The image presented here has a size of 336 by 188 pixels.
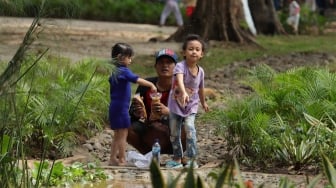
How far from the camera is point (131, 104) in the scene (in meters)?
9.02

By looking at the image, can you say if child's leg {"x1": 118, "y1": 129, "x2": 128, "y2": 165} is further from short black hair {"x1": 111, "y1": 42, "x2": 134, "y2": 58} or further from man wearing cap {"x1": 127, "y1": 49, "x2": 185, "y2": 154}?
short black hair {"x1": 111, "y1": 42, "x2": 134, "y2": 58}

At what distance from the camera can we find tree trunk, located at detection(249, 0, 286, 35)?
25156 millimetres

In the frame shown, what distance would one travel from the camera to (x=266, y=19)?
25188mm

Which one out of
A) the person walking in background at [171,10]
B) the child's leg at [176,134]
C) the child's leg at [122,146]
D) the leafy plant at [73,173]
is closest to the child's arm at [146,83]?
the child's leg at [176,134]

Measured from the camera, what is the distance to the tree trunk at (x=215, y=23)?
66.2 ft

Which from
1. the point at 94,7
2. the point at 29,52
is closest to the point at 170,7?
the point at 94,7

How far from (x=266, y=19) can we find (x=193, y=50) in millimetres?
16807

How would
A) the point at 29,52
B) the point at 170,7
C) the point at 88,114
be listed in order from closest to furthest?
the point at 29,52
the point at 88,114
the point at 170,7

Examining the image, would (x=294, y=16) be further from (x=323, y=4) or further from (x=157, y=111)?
(x=157, y=111)

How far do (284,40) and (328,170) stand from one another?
18.4m

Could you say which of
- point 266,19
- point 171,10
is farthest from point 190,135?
point 171,10

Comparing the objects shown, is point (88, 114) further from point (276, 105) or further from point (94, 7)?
point (94, 7)

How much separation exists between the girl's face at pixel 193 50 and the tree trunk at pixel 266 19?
54.5ft

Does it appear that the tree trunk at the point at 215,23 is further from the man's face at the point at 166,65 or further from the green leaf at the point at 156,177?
the green leaf at the point at 156,177
